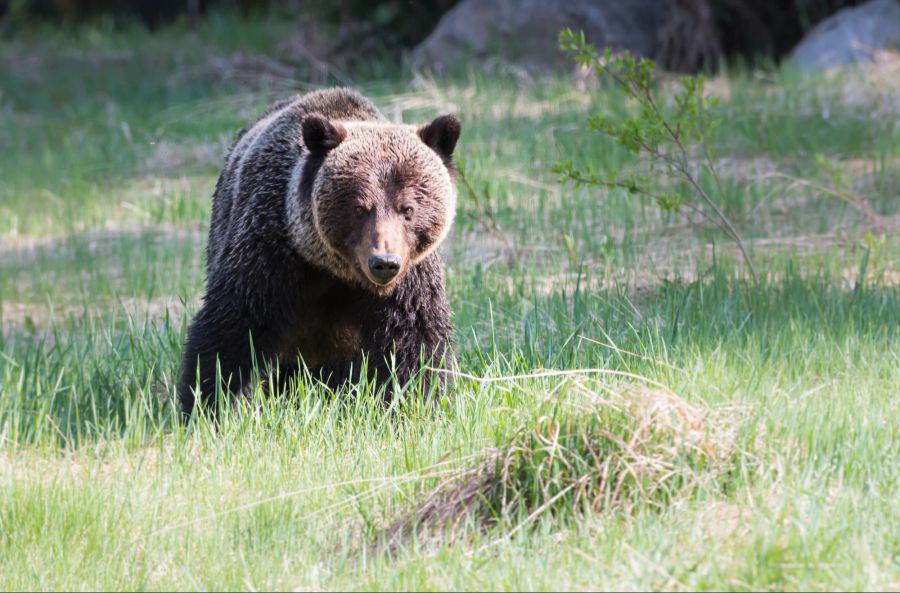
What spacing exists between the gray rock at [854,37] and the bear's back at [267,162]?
688cm

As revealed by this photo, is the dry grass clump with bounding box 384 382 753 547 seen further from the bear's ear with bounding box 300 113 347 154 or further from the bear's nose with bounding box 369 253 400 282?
the bear's ear with bounding box 300 113 347 154

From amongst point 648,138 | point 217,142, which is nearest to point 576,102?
point 217,142

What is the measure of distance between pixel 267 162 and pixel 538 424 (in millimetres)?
2075

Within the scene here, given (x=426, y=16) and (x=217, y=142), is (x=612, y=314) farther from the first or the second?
(x=426, y=16)

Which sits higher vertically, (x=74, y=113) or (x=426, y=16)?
(x=426, y=16)

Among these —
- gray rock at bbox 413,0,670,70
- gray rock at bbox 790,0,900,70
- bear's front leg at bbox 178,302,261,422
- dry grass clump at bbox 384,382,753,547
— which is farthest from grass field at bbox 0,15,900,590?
gray rock at bbox 413,0,670,70

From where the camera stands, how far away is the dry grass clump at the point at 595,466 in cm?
369

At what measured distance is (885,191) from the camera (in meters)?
8.40

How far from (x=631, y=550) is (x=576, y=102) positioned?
816cm

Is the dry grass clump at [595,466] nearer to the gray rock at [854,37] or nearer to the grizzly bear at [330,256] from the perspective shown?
the grizzly bear at [330,256]

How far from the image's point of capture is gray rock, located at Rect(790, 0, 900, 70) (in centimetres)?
1145

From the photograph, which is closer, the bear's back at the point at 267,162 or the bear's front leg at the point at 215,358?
the bear's front leg at the point at 215,358

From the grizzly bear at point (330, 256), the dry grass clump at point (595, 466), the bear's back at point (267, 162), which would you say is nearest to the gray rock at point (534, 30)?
the bear's back at point (267, 162)

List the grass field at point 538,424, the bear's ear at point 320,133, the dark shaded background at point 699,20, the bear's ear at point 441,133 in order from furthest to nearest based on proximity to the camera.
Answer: the dark shaded background at point 699,20, the bear's ear at point 441,133, the bear's ear at point 320,133, the grass field at point 538,424
